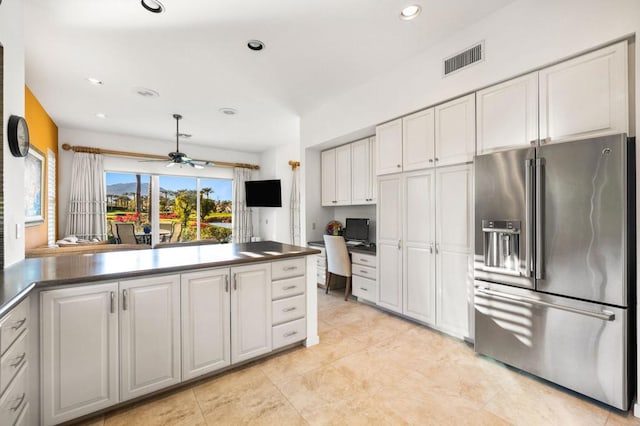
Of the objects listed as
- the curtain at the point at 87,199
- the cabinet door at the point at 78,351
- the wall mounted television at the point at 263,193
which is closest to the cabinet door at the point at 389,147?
the cabinet door at the point at 78,351

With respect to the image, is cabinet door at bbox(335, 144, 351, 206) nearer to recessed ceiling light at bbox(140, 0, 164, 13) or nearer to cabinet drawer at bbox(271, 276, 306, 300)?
cabinet drawer at bbox(271, 276, 306, 300)

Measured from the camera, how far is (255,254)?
7.81 ft

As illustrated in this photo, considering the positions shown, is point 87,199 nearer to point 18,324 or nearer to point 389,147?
point 18,324

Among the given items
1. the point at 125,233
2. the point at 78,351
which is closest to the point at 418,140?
the point at 78,351

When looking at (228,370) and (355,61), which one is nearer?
(228,370)

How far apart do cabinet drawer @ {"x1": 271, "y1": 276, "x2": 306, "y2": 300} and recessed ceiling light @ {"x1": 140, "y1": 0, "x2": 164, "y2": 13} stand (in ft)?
7.62

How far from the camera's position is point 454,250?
8.75 feet

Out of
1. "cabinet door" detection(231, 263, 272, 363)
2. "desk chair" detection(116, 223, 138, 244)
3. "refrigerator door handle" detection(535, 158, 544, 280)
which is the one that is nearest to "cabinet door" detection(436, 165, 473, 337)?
"refrigerator door handle" detection(535, 158, 544, 280)

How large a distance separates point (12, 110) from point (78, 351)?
5.32 ft

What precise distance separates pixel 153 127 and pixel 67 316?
4471 mm

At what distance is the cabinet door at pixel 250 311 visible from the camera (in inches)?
84.9

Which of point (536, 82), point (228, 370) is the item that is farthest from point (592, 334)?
point (228, 370)

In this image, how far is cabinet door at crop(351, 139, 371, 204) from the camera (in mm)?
4043

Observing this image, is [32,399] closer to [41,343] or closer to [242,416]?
[41,343]
